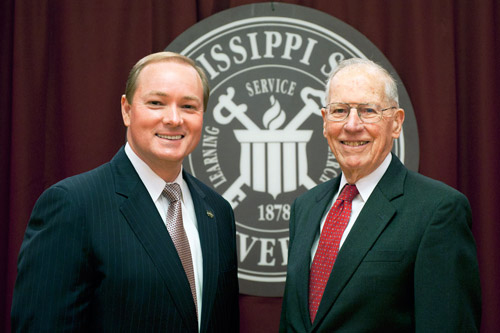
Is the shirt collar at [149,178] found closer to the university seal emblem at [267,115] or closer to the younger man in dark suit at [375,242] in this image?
the younger man in dark suit at [375,242]

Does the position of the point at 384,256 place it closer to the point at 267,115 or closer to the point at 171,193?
the point at 171,193

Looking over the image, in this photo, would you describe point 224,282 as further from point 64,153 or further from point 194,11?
point 194,11

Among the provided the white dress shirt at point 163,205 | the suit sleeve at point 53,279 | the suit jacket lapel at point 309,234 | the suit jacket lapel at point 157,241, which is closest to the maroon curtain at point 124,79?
the suit jacket lapel at point 309,234

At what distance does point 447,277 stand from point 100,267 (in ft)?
3.17

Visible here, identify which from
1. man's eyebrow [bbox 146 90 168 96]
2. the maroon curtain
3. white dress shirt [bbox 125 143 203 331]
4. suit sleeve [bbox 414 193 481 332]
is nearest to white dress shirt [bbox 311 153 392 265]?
suit sleeve [bbox 414 193 481 332]

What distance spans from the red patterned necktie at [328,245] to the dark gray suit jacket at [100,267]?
1.09 ft

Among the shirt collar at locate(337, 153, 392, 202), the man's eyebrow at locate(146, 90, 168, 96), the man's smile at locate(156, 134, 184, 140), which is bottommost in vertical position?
the shirt collar at locate(337, 153, 392, 202)

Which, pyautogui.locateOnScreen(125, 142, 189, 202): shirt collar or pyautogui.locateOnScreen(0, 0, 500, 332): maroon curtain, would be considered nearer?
pyautogui.locateOnScreen(125, 142, 189, 202): shirt collar

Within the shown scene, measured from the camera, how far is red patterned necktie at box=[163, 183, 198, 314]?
1.57 metres

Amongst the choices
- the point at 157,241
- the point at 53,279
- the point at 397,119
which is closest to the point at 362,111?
the point at 397,119

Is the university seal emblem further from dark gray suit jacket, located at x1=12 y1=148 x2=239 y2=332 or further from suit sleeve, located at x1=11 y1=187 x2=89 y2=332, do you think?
suit sleeve, located at x1=11 y1=187 x2=89 y2=332

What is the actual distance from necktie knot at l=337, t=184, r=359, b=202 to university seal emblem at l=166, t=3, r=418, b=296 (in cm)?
75

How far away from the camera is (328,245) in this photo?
65.6 inches

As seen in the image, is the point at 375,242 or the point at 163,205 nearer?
the point at 375,242
